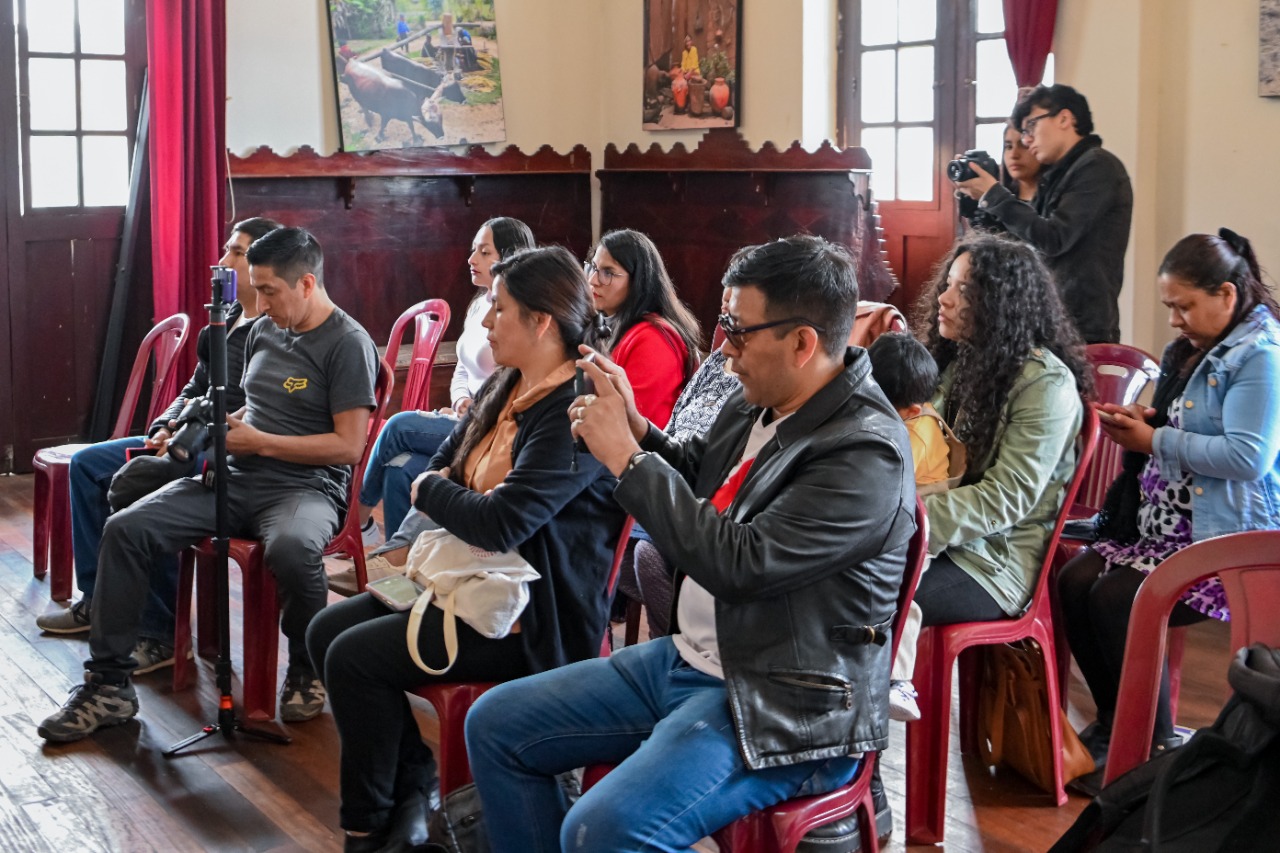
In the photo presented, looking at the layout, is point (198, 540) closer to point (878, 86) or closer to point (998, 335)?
point (998, 335)

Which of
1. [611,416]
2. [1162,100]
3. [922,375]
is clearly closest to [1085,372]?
[922,375]

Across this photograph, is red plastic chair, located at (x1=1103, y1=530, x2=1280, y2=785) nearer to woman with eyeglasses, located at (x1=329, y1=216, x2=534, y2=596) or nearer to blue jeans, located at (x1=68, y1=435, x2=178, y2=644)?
woman with eyeglasses, located at (x1=329, y1=216, x2=534, y2=596)

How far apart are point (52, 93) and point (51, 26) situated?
0.28 meters

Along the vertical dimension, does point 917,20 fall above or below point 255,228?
above

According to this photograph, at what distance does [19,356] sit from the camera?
6.16 meters

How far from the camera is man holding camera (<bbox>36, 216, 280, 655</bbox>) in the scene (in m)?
3.76

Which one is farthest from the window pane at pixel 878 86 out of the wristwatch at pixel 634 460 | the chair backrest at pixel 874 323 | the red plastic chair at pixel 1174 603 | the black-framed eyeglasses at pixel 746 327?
the red plastic chair at pixel 1174 603

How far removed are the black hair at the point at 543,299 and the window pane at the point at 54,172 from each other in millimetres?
4237

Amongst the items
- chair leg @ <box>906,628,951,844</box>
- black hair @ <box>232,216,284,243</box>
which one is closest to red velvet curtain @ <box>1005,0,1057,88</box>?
black hair @ <box>232,216,284,243</box>

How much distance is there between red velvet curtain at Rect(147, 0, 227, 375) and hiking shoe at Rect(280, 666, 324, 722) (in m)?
3.18

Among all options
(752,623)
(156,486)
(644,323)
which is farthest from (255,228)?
(752,623)

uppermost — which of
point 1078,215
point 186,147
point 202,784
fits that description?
point 186,147

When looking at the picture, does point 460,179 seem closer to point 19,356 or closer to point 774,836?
point 19,356

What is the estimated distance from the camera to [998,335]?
9.42 feet
